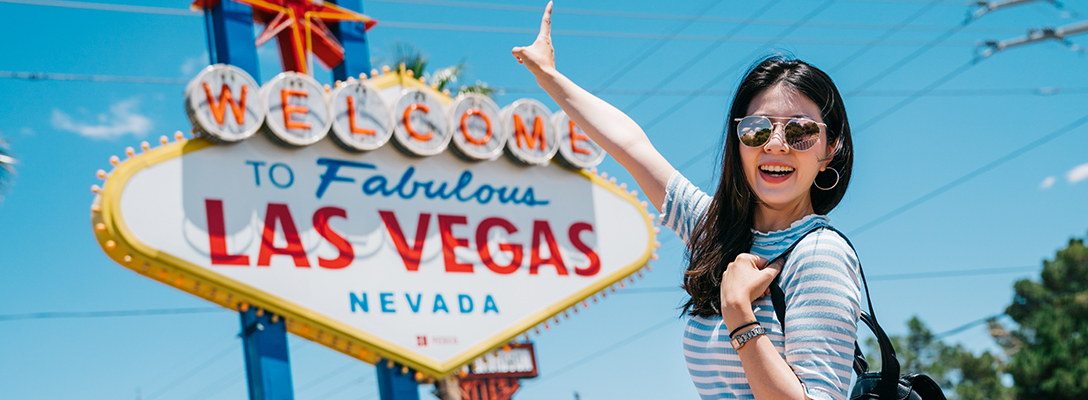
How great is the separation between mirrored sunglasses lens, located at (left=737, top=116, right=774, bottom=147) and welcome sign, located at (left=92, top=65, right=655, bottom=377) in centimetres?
888

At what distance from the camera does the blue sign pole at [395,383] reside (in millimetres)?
11164

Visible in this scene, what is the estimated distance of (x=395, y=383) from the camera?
11.2m

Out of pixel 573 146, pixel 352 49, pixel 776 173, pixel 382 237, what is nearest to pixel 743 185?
pixel 776 173

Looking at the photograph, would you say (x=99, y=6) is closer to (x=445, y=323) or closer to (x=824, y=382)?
(x=445, y=323)

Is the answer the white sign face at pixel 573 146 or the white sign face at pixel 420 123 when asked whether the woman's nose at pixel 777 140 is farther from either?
the white sign face at pixel 573 146

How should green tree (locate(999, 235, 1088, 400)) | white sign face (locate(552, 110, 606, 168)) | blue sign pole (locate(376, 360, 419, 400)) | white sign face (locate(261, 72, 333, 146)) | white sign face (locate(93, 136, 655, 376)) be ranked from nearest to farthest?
1. white sign face (locate(93, 136, 655, 376))
2. white sign face (locate(261, 72, 333, 146))
3. blue sign pole (locate(376, 360, 419, 400))
4. white sign face (locate(552, 110, 606, 168))
5. green tree (locate(999, 235, 1088, 400))

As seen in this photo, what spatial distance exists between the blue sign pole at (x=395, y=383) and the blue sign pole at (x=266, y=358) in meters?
1.24

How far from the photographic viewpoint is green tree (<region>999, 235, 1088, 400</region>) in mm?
29062

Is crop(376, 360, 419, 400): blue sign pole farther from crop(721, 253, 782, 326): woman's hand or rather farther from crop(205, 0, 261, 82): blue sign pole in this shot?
crop(721, 253, 782, 326): woman's hand

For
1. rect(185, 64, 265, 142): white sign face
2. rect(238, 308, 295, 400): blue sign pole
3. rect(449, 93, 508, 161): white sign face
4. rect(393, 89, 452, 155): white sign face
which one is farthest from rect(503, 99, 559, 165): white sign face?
rect(238, 308, 295, 400): blue sign pole

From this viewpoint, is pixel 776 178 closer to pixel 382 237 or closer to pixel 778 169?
pixel 778 169

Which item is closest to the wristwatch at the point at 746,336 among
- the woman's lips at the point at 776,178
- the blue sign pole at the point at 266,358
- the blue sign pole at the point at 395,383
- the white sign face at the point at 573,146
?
the woman's lips at the point at 776,178

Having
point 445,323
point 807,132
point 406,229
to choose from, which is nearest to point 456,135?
point 406,229

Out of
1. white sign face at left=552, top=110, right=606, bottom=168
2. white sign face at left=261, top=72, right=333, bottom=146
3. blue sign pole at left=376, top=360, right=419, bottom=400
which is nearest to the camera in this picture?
white sign face at left=261, top=72, right=333, bottom=146
